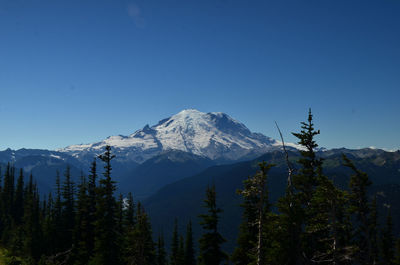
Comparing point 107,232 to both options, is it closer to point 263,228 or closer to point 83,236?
→ point 83,236

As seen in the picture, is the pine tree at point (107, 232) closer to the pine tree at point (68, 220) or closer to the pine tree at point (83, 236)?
the pine tree at point (83, 236)

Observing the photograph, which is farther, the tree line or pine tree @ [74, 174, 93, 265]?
pine tree @ [74, 174, 93, 265]

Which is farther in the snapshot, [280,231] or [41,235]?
[41,235]

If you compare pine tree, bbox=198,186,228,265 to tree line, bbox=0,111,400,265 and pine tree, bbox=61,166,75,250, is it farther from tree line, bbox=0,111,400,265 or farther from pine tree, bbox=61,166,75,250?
pine tree, bbox=61,166,75,250

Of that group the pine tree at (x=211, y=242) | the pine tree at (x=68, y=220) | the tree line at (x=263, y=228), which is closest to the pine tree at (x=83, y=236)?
the tree line at (x=263, y=228)

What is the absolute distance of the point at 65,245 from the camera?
6216 centimetres

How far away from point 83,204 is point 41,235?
73.6 ft

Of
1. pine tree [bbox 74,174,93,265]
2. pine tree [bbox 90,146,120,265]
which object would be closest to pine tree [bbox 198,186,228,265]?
pine tree [bbox 90,146,120,265]

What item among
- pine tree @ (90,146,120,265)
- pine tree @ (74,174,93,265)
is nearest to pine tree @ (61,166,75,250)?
pine tree @ (74,174,93,265)

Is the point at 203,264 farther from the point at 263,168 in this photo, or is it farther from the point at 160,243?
the point at 160,243

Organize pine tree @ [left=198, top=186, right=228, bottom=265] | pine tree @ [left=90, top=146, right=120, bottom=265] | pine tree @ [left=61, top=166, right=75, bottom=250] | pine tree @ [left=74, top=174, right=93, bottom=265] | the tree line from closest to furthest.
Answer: the tree line → pine tree @ [left=198, top=186, right=228, bottom=265] → pine tree @ [left=90, top=146, right=120, bottom=265] → pine tree @ [left=74, top=174, right=93, bottom=265] → pine tree @ [left=61, top=166, right=75, bottom=250]

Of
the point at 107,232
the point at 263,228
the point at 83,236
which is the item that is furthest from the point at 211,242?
the point at 83,236

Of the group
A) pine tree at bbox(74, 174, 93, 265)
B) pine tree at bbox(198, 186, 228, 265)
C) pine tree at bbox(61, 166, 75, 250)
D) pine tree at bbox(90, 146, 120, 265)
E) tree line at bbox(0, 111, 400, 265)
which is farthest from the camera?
pine tree at bbox(61, 166, 75, 250)

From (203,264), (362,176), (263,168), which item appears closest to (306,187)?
(362,176)
